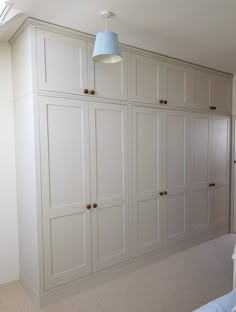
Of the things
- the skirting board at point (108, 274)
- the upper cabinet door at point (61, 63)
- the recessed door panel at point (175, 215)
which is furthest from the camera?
the recessed door panel at point (175, 215)

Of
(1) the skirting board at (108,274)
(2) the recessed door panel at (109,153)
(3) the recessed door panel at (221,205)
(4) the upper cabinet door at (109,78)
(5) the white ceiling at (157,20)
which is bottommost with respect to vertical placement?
(1) the skirting board at (108,274)

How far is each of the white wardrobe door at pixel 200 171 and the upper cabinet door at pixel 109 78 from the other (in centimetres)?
113

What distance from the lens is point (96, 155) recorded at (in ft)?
7.64

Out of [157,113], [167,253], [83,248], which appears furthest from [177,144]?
[83,248]

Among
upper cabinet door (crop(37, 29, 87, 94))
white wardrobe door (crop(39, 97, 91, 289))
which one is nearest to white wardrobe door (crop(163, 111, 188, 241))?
white wardrobe door (crop(39, 97, 91, 289))

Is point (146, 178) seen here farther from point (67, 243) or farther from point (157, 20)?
point (157, 20)

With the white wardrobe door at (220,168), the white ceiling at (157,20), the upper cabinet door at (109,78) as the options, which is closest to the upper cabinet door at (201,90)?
the white wardrobe door at (220,168)

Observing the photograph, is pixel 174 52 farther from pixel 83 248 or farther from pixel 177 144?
pixel 83 248

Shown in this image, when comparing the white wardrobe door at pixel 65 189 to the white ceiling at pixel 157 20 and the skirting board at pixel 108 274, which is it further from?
the white ceiling at pixel 157 20

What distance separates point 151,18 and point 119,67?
601 millimetres

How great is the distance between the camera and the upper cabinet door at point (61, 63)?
6.57 ft

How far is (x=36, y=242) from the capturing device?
205 cm

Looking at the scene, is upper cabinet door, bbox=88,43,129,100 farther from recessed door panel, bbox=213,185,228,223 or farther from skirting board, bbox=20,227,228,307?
recessed door panel, bbox=213,185,228,223

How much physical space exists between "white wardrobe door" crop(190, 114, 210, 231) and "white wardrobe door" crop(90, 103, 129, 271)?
3.56ft
